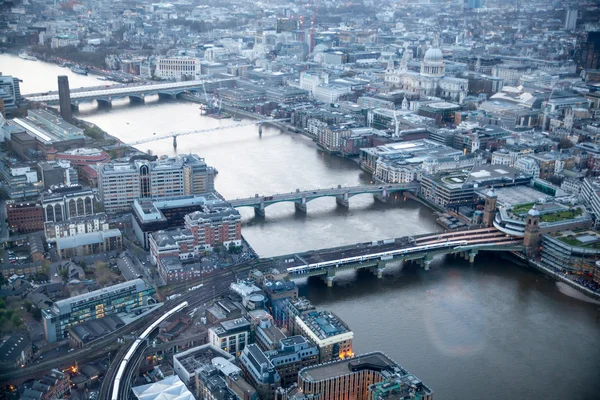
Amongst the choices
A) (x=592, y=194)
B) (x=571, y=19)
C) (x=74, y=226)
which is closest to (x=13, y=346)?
(x=74, y=226)

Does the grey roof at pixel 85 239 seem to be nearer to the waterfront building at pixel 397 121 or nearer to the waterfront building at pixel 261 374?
the waterfront building at pixel 261 374

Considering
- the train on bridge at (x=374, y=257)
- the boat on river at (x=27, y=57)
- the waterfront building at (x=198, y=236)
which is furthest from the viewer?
the boat on river at (x=27, y=57)

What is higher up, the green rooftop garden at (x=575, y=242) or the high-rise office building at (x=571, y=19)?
the high-rise office building at (x=571, y=19)

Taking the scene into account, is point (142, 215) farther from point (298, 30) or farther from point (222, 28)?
point (222, 28)

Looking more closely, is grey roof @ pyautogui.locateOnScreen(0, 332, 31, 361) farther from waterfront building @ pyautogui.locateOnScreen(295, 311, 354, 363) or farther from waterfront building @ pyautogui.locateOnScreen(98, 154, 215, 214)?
waterfront building @ pyautogui.locateOnScreen(98, 154, 215, 214)

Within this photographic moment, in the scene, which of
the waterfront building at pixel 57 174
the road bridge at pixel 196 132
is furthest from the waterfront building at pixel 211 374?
the road bridge at pixel 196 132

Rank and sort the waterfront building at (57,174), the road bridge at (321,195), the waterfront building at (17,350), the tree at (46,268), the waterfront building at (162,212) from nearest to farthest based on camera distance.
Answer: the waterfront building at (17,350) < the tree at (46,268) < the waterfront building at (162,212) < the road bridge at (321,195) < the waterfront building at (57,174)
